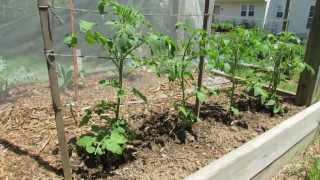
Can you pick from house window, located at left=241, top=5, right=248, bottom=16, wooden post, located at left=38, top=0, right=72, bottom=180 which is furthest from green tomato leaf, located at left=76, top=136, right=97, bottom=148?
house window, located at left=241, top=5, right=248, bottom=16

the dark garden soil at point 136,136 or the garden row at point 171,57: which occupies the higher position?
the garden row at point 171,57

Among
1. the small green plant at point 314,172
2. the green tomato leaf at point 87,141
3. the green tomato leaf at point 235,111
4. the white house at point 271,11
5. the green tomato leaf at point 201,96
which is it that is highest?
the white house at point 271,11

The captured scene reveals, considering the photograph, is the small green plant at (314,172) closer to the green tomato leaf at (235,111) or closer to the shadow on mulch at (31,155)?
the green tomato leaf at (235,111)

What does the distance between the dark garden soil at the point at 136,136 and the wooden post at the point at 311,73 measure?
6.2 inches

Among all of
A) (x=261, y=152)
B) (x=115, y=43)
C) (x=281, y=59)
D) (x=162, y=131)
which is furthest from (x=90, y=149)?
(x=281, y=59)

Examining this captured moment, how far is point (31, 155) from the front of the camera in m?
2.05

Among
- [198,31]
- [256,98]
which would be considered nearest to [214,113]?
[256,98]

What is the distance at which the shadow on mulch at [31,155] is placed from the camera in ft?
6.23

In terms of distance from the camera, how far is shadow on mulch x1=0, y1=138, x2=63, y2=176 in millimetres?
1899

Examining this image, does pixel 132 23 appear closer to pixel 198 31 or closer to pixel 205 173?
pixel 198 31

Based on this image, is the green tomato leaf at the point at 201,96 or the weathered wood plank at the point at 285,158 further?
the weathered wood plank at the point at 285,158

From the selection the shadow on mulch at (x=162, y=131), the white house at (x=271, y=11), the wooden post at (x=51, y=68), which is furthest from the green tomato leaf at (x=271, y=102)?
the white house at (x=271, y=11)

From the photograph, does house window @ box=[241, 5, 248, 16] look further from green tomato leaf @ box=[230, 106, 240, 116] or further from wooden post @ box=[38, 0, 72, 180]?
wooden post @ box=[38, 0, 72, 180]

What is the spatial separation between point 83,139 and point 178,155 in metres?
0.72
